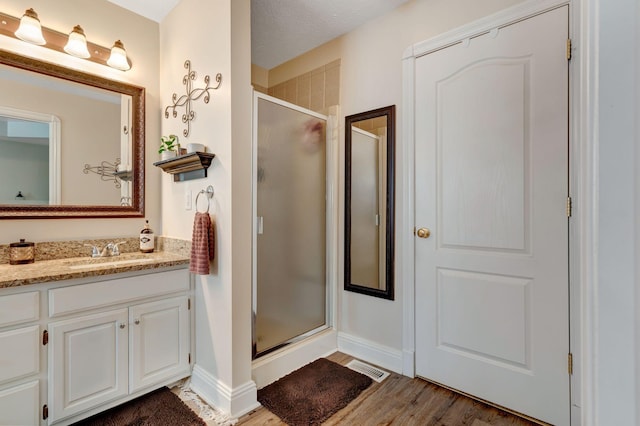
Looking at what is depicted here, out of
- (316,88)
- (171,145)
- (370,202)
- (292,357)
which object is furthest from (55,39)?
(292,357)

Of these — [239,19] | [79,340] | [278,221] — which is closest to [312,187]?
[278,221]

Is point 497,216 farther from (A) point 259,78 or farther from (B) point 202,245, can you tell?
(A) point 259,78

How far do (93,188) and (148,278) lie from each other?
829mm

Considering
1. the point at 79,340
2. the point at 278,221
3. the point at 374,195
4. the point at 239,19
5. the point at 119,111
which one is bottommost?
the point at 79,340

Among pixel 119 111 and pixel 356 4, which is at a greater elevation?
pixel 356 4

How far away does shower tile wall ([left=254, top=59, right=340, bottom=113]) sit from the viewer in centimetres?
252

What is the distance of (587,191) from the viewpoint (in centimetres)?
46

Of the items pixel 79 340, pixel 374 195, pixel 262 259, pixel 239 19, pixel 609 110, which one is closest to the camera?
pixel 609 110

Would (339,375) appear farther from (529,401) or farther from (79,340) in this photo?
(79,340)

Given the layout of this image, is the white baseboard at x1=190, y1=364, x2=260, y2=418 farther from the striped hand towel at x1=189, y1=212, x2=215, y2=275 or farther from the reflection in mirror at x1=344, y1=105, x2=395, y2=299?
the reflection in mirror at x1=344, y1=105, x2=395, y2=299

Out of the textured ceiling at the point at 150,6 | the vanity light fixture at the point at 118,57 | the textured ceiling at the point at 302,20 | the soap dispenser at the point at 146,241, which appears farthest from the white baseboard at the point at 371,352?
the textured ceiling at the point at 150,6

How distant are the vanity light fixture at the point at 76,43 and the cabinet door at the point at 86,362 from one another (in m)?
1.66

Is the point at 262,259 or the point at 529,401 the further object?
the point at 262,259

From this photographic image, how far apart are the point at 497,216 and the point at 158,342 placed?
2145mm
